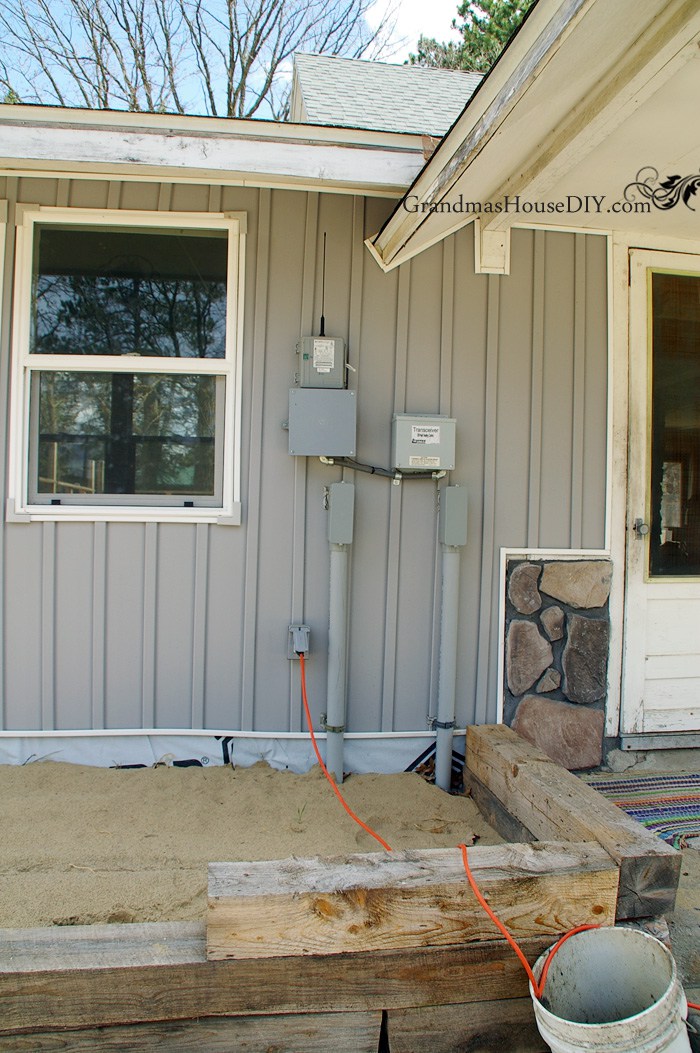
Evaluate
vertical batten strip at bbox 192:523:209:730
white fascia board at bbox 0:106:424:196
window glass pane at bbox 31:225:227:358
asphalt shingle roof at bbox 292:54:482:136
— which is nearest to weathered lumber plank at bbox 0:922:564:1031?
vertical batten strip at bbox 192:523:209:730

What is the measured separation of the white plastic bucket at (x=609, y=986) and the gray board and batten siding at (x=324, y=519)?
1.45 meters

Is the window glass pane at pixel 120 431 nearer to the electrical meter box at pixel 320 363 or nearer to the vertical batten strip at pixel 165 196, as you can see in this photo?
the electrical meter box at pixel 320 363

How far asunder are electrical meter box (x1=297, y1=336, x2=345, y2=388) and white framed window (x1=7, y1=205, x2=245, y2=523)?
0.95 feet

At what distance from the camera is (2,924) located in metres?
1.87

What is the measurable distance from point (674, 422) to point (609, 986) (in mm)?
2385

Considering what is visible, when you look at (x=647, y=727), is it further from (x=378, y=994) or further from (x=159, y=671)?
(x=159, y=671)

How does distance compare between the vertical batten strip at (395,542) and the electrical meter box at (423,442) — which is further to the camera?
the vertical batten strip at (395,542)

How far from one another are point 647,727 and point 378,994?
2.01m

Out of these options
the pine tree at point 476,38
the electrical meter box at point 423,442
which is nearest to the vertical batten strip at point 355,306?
the electrical meter box at point 423,442

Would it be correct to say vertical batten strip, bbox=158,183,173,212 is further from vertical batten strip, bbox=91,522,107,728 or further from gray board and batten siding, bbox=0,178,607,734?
vertical batten strip, bbox=91,522,107,728

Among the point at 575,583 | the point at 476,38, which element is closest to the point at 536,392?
the point at 575,583

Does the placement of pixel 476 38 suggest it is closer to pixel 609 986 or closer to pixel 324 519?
pixel 324 519

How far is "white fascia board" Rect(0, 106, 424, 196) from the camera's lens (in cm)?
237

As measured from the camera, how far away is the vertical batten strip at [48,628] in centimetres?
281
